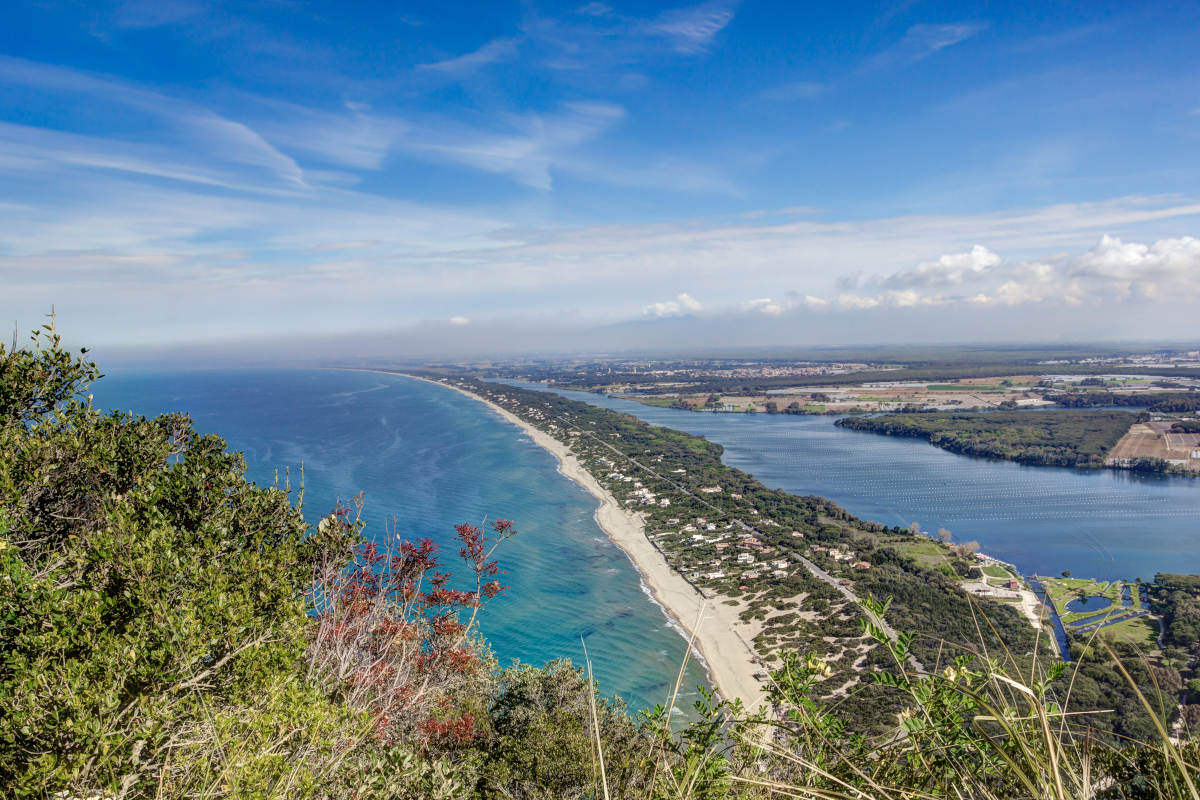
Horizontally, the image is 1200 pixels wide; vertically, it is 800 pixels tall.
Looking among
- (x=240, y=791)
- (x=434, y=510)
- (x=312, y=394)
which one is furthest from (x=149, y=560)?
(x=312, y=394)

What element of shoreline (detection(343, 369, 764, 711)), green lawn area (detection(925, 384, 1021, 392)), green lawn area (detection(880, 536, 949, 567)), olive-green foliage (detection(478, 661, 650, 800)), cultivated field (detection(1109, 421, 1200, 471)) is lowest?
shoreline (detection(343, 369, 764, 711))

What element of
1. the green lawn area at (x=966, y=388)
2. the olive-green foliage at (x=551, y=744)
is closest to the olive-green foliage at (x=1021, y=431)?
the green lawn area at (x=966, y=388)

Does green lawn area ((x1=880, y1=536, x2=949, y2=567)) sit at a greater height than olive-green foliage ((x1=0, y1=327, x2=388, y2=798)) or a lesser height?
lesser

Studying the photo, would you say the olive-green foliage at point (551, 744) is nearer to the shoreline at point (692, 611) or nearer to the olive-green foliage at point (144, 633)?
the shoreline at point (692, 611)

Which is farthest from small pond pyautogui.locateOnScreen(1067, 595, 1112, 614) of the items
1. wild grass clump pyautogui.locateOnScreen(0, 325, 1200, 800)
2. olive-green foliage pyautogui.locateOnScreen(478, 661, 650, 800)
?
olive-green foliage pyautogui.locateOnScreen(478, 661, 650, 800)

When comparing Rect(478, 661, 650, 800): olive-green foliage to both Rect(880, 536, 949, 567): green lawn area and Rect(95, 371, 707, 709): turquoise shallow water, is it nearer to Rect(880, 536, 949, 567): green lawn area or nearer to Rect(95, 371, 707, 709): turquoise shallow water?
Rect(95, 371, 707, 709): turquoise shallow water

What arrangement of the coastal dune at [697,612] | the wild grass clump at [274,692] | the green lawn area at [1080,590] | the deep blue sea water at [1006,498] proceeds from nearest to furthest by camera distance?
the wild grass clump at [274,692] < the coastal dune at [697,612] < the green lawn area at [1080,590] < the deep blue sea water at [1006,498]
